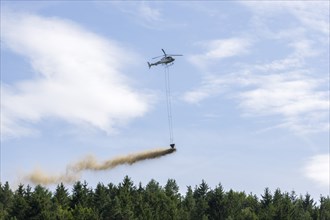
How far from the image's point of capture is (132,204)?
113688mm

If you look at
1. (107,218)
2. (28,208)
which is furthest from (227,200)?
(28,208)

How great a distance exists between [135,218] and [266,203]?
1730 inches

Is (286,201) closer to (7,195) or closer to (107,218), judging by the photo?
(107,218)

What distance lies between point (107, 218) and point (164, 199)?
70.1 ft

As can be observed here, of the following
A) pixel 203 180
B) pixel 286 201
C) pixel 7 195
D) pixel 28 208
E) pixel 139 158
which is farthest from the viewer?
pixel 203 180

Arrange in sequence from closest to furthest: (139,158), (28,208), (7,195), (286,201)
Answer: (139,158)
(28,208)
(286,201)
(7,195)

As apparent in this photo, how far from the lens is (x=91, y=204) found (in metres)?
116

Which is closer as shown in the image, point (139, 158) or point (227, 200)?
point (139, 158)

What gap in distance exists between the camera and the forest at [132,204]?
98125mm

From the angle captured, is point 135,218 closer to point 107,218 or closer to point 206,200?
point 107,218

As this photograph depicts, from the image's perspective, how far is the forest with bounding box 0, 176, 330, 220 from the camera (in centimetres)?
9812

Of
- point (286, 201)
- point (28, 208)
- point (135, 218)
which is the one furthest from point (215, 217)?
point (28, 208)

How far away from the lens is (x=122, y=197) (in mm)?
117688

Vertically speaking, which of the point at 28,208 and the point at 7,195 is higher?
the point at 7,195
